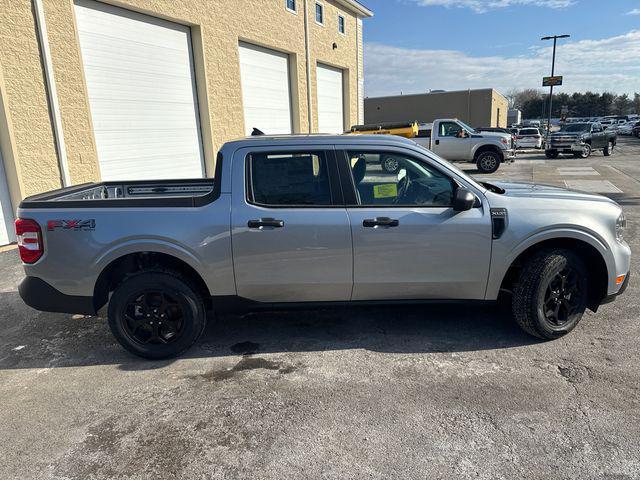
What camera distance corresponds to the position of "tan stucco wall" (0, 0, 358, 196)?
7465 millimetres

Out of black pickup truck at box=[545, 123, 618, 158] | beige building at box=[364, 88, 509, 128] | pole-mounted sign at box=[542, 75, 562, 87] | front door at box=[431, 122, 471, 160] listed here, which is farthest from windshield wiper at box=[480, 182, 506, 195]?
beige building at box=[364, 88, 509, 128]

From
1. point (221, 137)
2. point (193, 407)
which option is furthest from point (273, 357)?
point (221, 137)

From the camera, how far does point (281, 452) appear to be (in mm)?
2705

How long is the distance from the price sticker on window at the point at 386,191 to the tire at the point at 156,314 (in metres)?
1.71

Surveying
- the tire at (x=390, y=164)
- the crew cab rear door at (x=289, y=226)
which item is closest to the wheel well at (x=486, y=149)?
the tire at (x=390, y=164)

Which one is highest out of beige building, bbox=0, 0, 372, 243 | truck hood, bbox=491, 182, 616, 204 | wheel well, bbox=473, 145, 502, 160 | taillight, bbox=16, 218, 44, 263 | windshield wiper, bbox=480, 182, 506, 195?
beige building, bbox=0, 0, 372, 243

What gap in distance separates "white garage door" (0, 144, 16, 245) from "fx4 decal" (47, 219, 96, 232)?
4974mm

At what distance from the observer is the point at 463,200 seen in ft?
11.8

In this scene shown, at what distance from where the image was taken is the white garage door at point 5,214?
24.6 feet

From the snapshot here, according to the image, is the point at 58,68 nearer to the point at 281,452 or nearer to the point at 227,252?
the point at 227,252

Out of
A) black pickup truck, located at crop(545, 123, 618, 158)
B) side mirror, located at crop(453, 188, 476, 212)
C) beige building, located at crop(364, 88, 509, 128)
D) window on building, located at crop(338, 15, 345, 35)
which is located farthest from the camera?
beige building, located at crop(364, 88, 509, 128)

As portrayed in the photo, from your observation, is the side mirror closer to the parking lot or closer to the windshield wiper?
the windshield wiper

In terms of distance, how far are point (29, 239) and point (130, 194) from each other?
159cm

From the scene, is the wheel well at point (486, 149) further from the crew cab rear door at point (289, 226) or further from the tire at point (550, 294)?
the crew cab rear door at point (289, 226)
